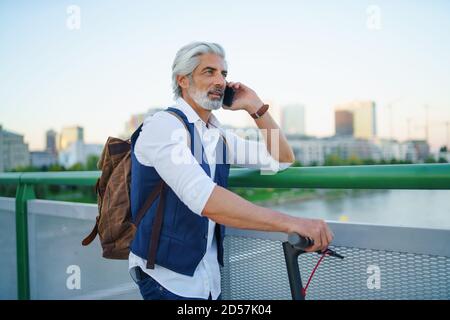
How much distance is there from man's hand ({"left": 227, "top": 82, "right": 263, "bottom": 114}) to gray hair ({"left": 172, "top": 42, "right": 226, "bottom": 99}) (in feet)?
1.04

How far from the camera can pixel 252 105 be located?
2.17 meters

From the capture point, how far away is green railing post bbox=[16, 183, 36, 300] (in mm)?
3096

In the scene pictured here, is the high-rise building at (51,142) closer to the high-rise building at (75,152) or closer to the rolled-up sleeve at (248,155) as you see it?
the high-rise building at (75,152)

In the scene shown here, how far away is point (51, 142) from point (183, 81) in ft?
154

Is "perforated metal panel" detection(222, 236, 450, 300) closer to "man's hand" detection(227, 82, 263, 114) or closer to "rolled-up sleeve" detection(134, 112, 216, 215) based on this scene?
"rolled-up sleeve" detection(134, 112, 216, 215)

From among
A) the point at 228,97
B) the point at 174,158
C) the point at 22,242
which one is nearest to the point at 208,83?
the point at 228,97

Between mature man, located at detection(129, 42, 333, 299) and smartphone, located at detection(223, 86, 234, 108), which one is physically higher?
smartphone, located at detection(223, 86, 234, 108)

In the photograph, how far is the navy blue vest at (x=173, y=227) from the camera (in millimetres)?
1517

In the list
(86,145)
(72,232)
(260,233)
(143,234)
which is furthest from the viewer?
(86,145)

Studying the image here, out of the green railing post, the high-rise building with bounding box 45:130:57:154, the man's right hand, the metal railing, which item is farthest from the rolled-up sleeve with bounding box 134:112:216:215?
the high-rise building with bounding box 45:130:57:154

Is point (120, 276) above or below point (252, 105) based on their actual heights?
below
